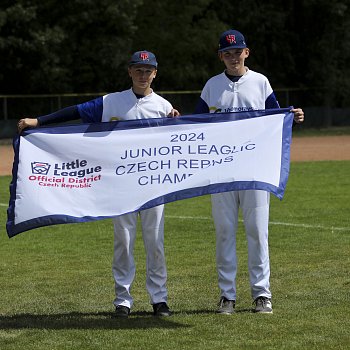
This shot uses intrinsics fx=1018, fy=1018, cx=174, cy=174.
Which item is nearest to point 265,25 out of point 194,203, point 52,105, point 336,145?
point 52,105

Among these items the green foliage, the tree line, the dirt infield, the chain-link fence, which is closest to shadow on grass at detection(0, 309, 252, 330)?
the dirt infield

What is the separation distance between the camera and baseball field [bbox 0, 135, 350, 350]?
23.7ft

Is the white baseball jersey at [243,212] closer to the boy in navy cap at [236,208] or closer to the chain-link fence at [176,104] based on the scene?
the boy in navy cap at [236,208]

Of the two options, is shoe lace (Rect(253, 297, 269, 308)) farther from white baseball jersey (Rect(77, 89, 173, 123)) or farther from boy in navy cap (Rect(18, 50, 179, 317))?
white baseball jersey (Rect(77, 89, 173, 123))

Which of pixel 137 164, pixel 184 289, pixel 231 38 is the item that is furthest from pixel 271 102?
pixel 184 289

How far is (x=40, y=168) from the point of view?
7875mm

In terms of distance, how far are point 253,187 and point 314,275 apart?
2.34 meters

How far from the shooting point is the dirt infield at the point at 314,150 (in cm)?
2716

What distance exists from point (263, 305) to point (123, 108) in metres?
1.91

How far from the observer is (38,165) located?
7883 mm

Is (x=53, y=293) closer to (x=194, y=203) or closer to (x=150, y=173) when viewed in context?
(x=150, y=173)

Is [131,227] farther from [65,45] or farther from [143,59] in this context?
[65,45]

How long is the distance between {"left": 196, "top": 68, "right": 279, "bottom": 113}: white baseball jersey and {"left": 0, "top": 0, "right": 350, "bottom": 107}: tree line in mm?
30615

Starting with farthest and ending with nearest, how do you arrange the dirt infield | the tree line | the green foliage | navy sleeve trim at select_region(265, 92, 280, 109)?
1. the tree line
2. the green foliage
3. the dirt infield
4. navy sleeve trim at select_region(265, 92, 280, 109)
